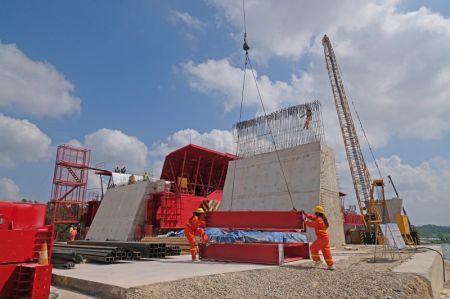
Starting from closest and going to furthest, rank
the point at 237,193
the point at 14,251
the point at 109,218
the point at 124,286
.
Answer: the point at 14,251, the point at 124,286, the point at 237,193, the point at 109,218

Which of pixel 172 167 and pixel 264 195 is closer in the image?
pixel 264 195

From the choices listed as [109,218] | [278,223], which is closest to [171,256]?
[278,223]

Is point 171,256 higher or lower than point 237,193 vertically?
lower

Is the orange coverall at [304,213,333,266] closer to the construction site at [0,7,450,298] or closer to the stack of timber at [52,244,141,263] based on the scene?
the construction site at [0,7,450,298]

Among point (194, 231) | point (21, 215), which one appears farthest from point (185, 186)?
point (21, 215)

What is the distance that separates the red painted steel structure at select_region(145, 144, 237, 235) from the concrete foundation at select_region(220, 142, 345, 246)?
15.6ft

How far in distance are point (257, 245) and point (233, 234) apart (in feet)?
5.86

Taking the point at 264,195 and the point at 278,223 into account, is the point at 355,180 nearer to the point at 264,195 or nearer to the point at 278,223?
the point at 264,195

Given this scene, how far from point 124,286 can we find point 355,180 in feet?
122

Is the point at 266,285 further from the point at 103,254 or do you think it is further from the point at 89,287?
the point at 103,254

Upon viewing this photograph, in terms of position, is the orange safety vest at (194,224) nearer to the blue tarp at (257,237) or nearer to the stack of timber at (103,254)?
the blue tarp at (257,237)

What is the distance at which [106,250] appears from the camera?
10.3 m

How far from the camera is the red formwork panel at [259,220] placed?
966 cm

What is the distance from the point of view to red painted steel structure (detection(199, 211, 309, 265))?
30.3 feet
